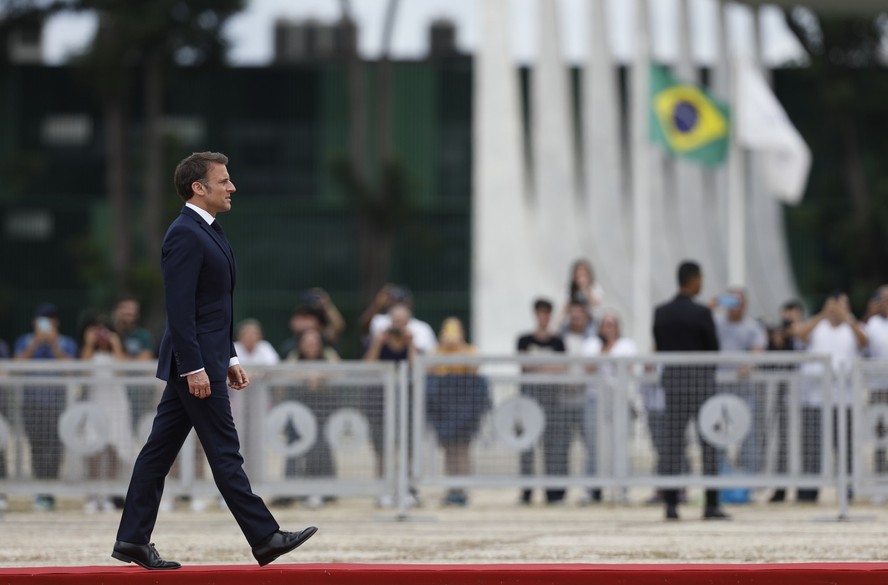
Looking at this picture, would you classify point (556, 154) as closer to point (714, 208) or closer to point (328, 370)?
point (714, 208)

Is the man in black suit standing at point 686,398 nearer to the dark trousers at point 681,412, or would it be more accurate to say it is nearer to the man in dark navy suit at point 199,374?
the dark trousers at point 681,412

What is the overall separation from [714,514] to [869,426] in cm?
128

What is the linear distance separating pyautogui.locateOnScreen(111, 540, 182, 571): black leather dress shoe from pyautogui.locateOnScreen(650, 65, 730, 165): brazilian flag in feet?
53.4

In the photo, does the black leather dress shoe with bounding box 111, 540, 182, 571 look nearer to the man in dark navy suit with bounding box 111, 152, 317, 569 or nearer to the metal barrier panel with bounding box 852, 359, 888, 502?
the man in dark navy suit with bounding box 111, 152, 317, 569

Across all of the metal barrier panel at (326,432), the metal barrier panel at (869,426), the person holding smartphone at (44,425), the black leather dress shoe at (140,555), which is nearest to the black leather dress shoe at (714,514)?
the metal barrier panel at (869,426)

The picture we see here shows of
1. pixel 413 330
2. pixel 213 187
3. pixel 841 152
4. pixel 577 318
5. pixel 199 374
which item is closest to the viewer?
pixel 199 374

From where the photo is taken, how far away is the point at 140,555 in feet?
25.2

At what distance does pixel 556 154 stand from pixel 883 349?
39.0 ft

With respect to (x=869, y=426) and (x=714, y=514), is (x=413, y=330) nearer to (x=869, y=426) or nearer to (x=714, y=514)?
(x=714, y=514)

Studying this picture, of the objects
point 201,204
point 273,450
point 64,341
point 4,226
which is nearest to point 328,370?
point 273,450

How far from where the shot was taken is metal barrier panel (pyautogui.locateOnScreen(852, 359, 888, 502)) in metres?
12.7

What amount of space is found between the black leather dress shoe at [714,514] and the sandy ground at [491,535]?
0.07m

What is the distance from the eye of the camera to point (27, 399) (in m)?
13.1

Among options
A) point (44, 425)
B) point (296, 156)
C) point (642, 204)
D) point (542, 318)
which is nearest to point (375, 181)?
point (296, 156)
